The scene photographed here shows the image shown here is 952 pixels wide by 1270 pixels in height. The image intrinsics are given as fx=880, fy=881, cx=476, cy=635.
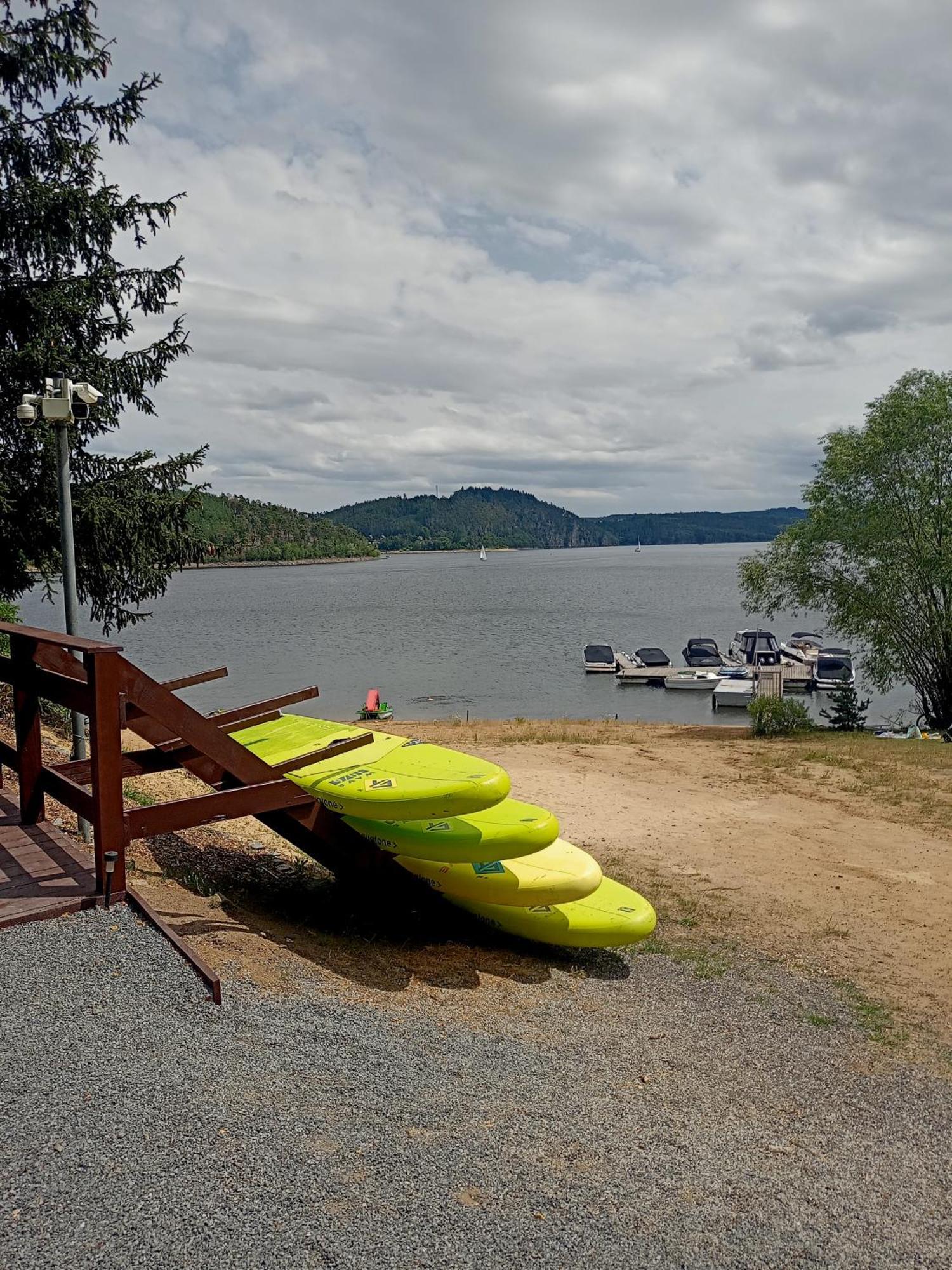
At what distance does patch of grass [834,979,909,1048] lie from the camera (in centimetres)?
611

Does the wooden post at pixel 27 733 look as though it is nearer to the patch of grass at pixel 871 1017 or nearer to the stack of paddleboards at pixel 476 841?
the stack of paddleboards at pixel 476 841

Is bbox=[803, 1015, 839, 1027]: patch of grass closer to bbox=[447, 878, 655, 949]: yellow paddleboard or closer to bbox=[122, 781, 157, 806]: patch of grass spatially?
bbox=[447, 878, 655, 949]: yellow paddleboard

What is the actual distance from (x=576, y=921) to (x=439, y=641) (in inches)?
1939

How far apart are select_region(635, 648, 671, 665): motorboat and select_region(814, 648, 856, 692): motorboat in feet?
23.9

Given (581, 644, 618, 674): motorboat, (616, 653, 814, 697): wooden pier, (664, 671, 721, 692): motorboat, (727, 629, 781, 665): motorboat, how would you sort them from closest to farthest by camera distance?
(664, 671, 721, 692): motorboat
(616, 653, 814, 697): wooden pier
(581, 644, 618, 674): motorboat
(727, 629, 781, 665): motorboat

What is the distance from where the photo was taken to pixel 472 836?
6.53m

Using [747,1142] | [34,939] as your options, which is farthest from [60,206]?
[747,1142]

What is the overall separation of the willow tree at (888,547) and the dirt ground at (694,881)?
24.3 ft

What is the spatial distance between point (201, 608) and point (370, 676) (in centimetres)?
4798

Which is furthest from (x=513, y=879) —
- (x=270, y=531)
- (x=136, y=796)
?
(x=270, y=531)

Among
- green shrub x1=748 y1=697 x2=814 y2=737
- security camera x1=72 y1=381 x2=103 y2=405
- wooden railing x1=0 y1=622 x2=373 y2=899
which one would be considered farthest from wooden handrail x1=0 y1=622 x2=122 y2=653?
green shrub x1=748 y1=697 x2=814 y2=737

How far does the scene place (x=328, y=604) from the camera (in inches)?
3423

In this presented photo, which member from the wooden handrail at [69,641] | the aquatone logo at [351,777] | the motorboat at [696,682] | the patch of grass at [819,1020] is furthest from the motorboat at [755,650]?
the wooden handrail at [69,641]

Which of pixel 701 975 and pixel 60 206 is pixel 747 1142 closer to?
pixel 701 975
